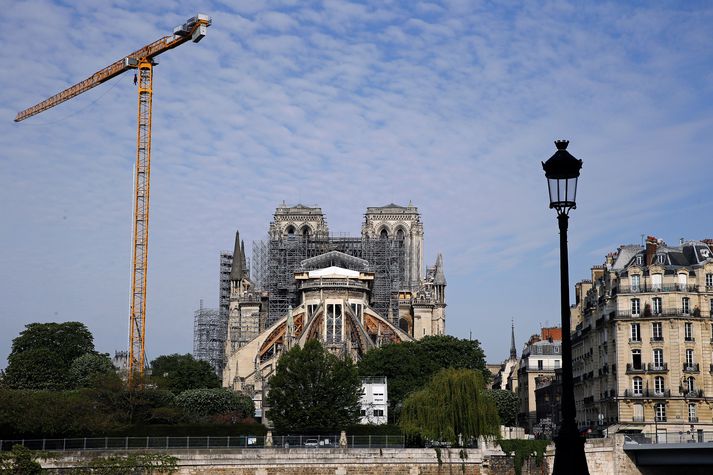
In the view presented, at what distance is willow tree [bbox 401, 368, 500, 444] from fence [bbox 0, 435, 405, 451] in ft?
5.18

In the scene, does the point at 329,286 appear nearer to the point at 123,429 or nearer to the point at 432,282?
the point at 432,282

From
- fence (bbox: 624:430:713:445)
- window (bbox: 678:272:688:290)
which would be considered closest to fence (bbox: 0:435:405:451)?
fence (bbox: 624:430:713:445)

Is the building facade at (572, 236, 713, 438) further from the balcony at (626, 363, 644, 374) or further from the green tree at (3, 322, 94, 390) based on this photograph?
the green tree at (3, 322, 94, 390)

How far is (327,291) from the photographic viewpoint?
352 ft

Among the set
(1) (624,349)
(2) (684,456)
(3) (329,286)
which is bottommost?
(2) (684,456)

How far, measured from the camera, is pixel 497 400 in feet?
264

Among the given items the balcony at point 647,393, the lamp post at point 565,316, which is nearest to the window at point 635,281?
the balcony at point 647,393

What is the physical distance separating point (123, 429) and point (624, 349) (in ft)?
95.6

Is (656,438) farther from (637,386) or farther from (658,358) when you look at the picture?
(658,358)

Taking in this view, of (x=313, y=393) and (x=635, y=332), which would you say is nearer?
(x=635, y=332)

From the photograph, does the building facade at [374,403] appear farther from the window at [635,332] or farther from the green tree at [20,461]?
the green tree at [20,461]

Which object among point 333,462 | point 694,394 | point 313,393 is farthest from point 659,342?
point 333,462

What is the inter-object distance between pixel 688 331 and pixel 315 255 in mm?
71870

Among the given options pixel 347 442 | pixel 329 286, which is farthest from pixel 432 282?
pixel 347 442
